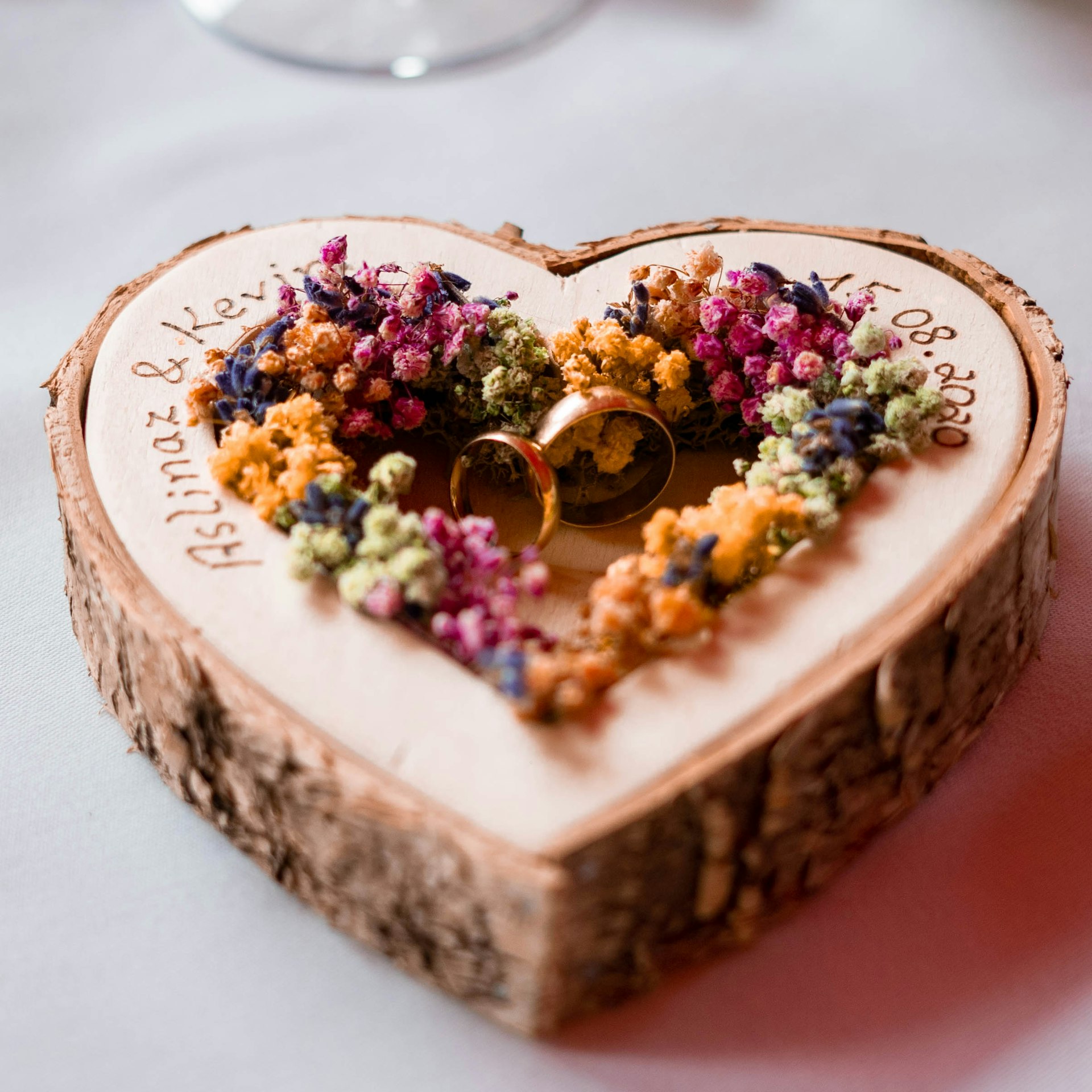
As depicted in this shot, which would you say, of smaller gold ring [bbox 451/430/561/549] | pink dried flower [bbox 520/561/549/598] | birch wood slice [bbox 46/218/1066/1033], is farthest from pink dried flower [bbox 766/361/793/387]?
pink dried flower [bbox 520/561/549/598]

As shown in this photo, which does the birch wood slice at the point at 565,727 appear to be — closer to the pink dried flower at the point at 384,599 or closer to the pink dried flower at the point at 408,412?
the pink dried flower at the point at 384,599

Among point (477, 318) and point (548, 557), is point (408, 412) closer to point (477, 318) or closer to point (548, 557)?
→ point (477, 318)

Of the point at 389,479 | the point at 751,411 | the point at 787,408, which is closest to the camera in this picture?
the point at 389,479

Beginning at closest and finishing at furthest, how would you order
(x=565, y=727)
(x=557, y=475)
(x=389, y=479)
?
(x=565, y=727) < (x=389, y=479) < (x=557, y=475)

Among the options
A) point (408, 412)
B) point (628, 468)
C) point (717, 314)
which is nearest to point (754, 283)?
point (717, 314)

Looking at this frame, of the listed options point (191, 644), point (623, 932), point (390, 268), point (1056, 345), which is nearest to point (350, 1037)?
point (623, 932)

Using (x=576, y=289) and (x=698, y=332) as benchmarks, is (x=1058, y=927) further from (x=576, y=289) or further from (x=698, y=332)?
(x=576, y=289)

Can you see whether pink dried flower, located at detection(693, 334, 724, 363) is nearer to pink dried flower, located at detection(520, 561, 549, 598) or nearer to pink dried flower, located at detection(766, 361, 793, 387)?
pink dried flower, located at detection(766, 361, 793, 387)
